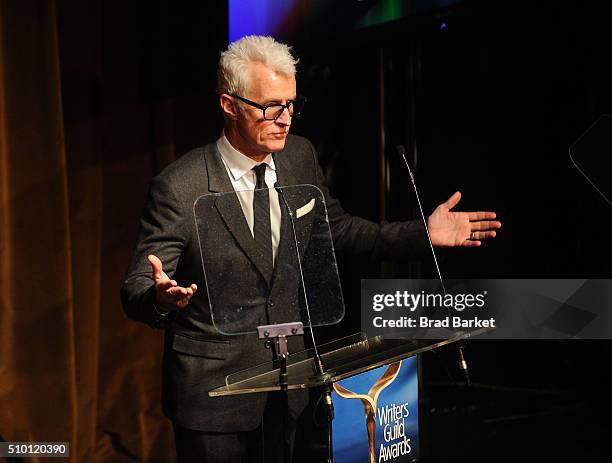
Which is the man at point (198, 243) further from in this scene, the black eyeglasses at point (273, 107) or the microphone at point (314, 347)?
the microphone at point (314, 347)

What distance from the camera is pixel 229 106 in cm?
210

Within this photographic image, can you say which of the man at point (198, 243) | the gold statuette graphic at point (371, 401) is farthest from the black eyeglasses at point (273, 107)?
the gold statuette graphic at point (371, 401)

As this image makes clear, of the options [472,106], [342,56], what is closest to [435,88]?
[472,106]

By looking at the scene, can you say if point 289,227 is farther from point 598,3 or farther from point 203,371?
point 598,3

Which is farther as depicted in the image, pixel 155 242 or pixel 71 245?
pixel 71 245

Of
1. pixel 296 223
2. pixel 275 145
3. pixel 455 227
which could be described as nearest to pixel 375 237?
pixel 455 227

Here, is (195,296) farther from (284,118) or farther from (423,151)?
(423,151)

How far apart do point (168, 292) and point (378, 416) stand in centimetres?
52

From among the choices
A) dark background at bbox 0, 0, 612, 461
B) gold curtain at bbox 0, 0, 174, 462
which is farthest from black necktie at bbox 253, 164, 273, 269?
dark background at bbox 0, 0, 612, 461

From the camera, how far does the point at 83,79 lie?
3336mm

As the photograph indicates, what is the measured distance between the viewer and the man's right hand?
1661 millimetres

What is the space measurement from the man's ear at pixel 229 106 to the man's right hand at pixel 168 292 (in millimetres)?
514

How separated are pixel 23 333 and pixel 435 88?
1966 mm

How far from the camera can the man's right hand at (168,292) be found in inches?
65.4
